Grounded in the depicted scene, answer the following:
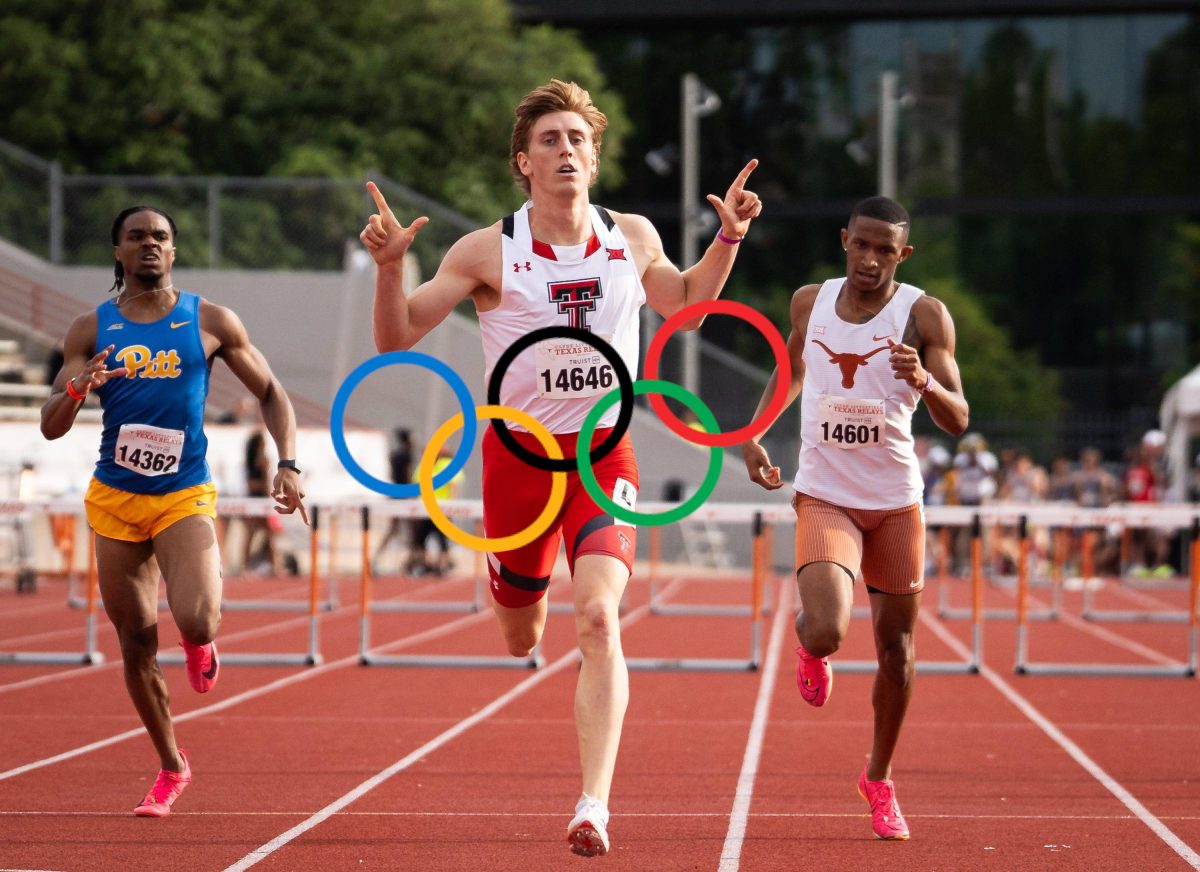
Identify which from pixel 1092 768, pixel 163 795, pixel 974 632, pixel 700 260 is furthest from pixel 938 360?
pixel 974 632

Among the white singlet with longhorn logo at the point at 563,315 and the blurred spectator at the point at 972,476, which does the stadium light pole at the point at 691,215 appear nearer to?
the blurred spectator at the point at 972,476

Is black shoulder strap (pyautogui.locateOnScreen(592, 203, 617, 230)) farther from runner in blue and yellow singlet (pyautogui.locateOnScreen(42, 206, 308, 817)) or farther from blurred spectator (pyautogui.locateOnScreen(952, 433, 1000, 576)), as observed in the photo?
blurred spectator (pyautogui.locateOnScreen(952, 433, 1000, 576))

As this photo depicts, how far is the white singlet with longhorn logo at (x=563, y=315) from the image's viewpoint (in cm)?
583

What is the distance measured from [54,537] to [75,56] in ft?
40.0

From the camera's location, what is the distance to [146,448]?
684 centimetres

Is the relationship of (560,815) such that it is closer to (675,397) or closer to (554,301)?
(675,397)

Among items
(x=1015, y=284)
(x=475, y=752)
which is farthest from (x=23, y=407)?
(x=1015, y=284)

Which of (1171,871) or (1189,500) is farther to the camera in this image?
(1189,500)

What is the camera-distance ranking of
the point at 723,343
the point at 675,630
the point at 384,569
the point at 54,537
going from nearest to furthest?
1. the point at 675,630
2. the point at 54,537
3. the point at 384,569
4. the point at 723,343

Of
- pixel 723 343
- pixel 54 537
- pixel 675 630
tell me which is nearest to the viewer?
pixel 675 630

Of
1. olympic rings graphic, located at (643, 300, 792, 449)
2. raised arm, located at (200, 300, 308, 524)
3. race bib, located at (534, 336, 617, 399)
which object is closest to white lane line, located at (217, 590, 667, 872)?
raised arm, located at (200, 300, 308, 524)

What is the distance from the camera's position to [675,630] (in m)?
16.7

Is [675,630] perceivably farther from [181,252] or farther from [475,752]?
[181,252]

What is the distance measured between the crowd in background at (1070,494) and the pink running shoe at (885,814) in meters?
16.1
